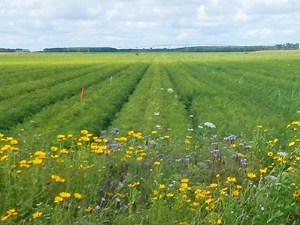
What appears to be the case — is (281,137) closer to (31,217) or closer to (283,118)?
(283,118)

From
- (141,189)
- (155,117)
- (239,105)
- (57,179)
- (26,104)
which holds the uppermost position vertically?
(57,179)

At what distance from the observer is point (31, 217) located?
17.6 feet

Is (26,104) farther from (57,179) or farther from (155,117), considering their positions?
(57,179)

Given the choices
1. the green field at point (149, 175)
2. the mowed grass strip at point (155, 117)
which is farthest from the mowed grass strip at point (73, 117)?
the mowed grass strip at point (155, 117)

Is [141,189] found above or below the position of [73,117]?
above

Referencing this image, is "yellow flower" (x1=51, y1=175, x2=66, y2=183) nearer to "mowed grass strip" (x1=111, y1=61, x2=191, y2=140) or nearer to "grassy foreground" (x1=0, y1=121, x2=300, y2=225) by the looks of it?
"grassy foreground" (x1=0, y1=121, x2=300, y2=225)

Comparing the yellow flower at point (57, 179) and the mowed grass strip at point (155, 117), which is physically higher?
the yellow flower at point (57, 179)

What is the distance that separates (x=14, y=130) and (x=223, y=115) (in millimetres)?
6586

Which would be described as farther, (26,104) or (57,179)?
(26,104)

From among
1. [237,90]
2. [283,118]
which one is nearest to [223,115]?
[283,118]

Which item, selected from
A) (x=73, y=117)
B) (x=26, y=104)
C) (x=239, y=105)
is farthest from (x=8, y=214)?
(x=239, y=105)

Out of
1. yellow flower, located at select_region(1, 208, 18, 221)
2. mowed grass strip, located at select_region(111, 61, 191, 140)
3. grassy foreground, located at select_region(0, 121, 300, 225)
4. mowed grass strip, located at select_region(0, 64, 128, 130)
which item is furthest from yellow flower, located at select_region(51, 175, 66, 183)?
mowed grass strip, located at select_region(0, 64, 128, 130)

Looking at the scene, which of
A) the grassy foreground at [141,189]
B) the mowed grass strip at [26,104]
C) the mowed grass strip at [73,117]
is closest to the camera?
the grassy foreground at [141,189]

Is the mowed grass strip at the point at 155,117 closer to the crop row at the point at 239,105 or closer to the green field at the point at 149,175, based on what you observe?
the green field at the point at 149,175
